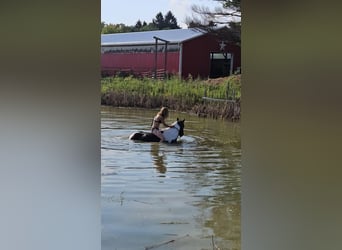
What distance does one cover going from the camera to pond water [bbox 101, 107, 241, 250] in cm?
394

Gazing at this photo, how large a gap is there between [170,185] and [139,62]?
5.37 feet

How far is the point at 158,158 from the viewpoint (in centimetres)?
584

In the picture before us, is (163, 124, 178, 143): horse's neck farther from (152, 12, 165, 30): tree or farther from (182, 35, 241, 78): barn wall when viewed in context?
(152, 12, 165, 30): tree

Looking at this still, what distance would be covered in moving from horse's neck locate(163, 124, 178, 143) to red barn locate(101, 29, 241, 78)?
68 centimetres

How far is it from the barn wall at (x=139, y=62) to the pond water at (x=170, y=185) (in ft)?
1.63

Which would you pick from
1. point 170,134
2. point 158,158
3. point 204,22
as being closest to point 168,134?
point 170,134

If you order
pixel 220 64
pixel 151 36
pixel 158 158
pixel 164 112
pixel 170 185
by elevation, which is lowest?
pixel 170 185

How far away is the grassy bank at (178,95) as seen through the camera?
587 centimetres

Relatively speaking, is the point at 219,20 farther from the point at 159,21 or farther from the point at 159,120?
the point at 159,120

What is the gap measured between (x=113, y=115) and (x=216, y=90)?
1265mm

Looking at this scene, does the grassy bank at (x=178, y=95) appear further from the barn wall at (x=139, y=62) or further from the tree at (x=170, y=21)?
the tree at (x=170, y=21)

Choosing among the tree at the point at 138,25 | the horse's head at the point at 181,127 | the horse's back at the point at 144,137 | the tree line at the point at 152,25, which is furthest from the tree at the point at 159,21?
the horse's back at the point at 144,137
